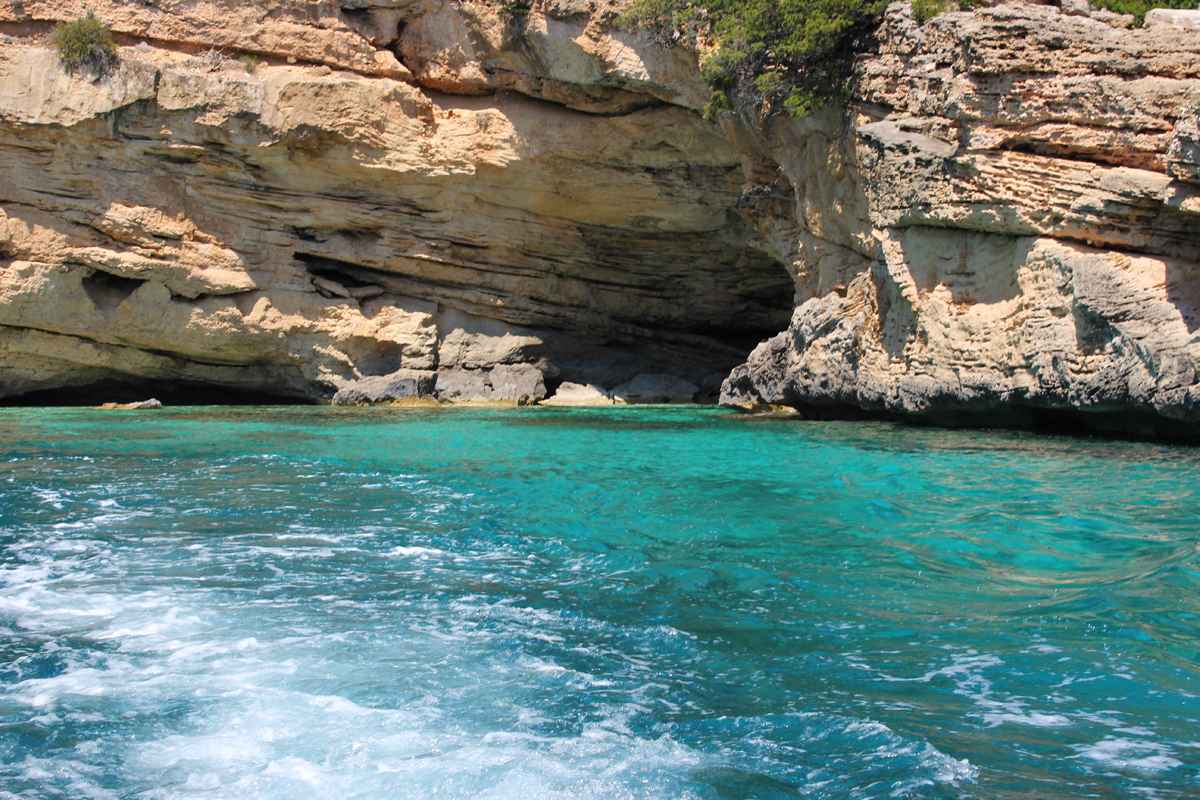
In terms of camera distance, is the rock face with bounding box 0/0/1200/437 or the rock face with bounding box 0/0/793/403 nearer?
the rock face with bounding box 0/0/1200/437

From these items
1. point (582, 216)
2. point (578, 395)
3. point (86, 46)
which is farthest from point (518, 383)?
point (86, 46)

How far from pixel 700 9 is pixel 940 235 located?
545cm

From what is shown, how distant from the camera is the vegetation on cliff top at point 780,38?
13827 millimetres

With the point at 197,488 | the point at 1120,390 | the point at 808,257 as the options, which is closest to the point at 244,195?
the point at 808,257

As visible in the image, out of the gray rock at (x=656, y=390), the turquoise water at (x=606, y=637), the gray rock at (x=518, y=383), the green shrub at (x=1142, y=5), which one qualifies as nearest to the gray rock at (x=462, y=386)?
the gray rock at (x=518, y=383)

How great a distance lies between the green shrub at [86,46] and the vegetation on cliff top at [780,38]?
8.84 metres

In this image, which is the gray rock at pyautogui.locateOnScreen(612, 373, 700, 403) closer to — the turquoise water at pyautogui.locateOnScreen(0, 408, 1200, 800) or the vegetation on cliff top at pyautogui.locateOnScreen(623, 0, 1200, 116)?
the vegetation on cliff top at pyautogui.locateOnScreen(623, 0, 1200, 116)

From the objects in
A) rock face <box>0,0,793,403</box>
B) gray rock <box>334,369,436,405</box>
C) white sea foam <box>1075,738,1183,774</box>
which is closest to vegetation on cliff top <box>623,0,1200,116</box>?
rock face <box>0,0,793,403</box>

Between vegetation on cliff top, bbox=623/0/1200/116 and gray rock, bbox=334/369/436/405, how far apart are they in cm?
793

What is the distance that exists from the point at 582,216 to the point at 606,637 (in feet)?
54.5

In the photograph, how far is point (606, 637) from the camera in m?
4.50

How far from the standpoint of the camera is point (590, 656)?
13.9 ft

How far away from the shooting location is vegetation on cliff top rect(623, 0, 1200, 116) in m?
13.8

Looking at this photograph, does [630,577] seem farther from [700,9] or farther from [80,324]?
[80,324]
